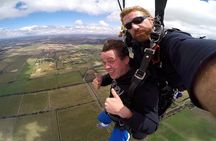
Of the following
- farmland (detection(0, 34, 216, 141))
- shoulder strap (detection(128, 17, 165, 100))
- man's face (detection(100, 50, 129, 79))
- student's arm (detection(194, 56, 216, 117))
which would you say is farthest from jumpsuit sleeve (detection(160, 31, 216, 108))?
farmland (detection(0, 34, 216, 141))

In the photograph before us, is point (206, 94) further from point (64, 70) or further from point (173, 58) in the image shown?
point (64, 70)

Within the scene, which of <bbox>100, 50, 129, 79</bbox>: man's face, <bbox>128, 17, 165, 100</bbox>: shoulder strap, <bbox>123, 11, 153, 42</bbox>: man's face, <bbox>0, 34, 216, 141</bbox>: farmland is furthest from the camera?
<bbox>0, 34, 216, 141</bbox>: farmland

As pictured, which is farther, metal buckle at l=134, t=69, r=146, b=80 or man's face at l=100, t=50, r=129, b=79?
man's face at l=100, t=50, r=129, b=79

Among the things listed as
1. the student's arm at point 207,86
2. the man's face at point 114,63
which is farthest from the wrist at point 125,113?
the student's arm at point 207,86

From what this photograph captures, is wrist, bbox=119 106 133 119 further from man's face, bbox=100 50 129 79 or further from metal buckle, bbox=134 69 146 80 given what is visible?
man's face, bbox=100 50 129 79

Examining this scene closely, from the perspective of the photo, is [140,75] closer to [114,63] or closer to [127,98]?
[127,98]

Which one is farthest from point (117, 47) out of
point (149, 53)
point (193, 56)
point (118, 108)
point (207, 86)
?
point (207, 86)

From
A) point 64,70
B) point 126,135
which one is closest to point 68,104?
point 64,70

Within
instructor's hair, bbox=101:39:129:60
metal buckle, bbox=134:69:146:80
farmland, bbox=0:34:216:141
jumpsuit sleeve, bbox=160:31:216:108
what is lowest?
farmland, bbox=0:34:216:141
